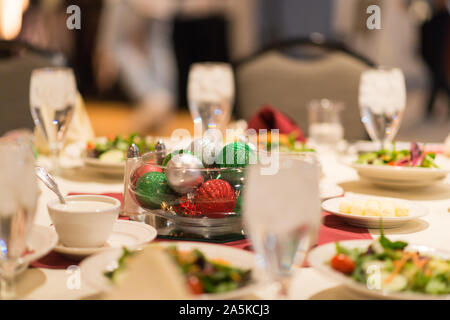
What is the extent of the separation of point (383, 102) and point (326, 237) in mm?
597

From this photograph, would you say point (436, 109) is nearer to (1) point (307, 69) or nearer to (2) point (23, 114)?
(1) point (307, 69)

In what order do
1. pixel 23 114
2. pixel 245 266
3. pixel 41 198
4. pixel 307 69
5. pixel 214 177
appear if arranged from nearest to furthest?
pixel 245 266
pixel 214 177
pixel 41 198
pixel 23 114
pixel 307 69

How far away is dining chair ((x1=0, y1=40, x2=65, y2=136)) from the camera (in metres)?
2.24

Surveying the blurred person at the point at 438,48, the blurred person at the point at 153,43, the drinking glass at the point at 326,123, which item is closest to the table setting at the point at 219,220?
the drinking glass at the point at 326,123

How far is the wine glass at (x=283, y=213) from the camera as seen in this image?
0.56 metres

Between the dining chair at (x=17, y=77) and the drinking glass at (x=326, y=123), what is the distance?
3.48 ft

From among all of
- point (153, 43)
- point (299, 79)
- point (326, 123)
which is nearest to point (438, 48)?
point (153, 43)

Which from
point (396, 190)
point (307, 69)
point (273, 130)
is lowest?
point (396, 190)

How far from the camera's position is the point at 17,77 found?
227cm

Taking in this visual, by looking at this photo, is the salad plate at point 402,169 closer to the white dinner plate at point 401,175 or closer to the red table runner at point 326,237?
the white dinner plate at point 401,175

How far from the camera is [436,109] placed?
324 inches

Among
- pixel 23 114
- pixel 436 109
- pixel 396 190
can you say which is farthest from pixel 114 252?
pixel 436 109

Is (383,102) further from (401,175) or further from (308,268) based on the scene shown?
(308,268)

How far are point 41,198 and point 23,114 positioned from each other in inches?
48.6
